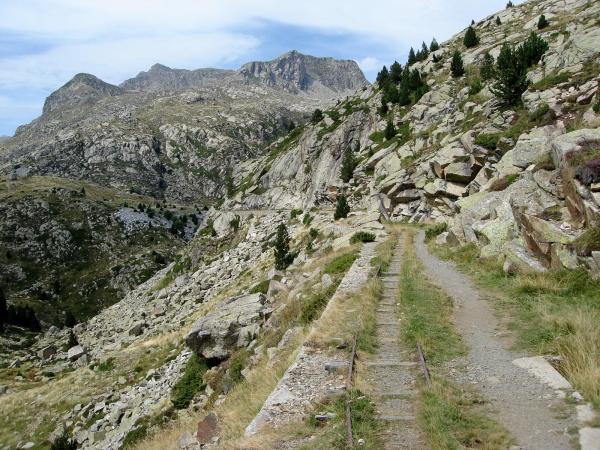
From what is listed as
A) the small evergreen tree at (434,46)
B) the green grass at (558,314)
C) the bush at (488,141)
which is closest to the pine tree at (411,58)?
the small evergreen tree at (434,46)

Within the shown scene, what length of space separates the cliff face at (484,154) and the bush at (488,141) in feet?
0.28

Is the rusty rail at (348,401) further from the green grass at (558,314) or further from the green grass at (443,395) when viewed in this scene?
the green grass at (558,314)

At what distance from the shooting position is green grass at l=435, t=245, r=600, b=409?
8.76 m

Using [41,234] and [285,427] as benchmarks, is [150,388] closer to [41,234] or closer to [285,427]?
[285,427]

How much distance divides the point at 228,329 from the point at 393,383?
16.9 metres

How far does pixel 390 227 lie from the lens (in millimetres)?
40000

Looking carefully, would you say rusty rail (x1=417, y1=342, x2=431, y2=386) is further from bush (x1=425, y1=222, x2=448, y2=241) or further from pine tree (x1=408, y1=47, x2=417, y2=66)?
pine tree (x1=408, y1=47, x2=417, y2=66)

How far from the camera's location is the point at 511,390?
893 centimetres

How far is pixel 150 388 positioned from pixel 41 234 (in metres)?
162

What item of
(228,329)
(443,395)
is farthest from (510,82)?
(443,395)

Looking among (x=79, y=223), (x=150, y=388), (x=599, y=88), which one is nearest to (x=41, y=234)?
(x=79, y=223)

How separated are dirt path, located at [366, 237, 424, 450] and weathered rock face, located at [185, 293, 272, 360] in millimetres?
10845

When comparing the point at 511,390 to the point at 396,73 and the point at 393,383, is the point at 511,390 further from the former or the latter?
the point at 396,73

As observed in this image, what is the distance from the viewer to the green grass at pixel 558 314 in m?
8.76
